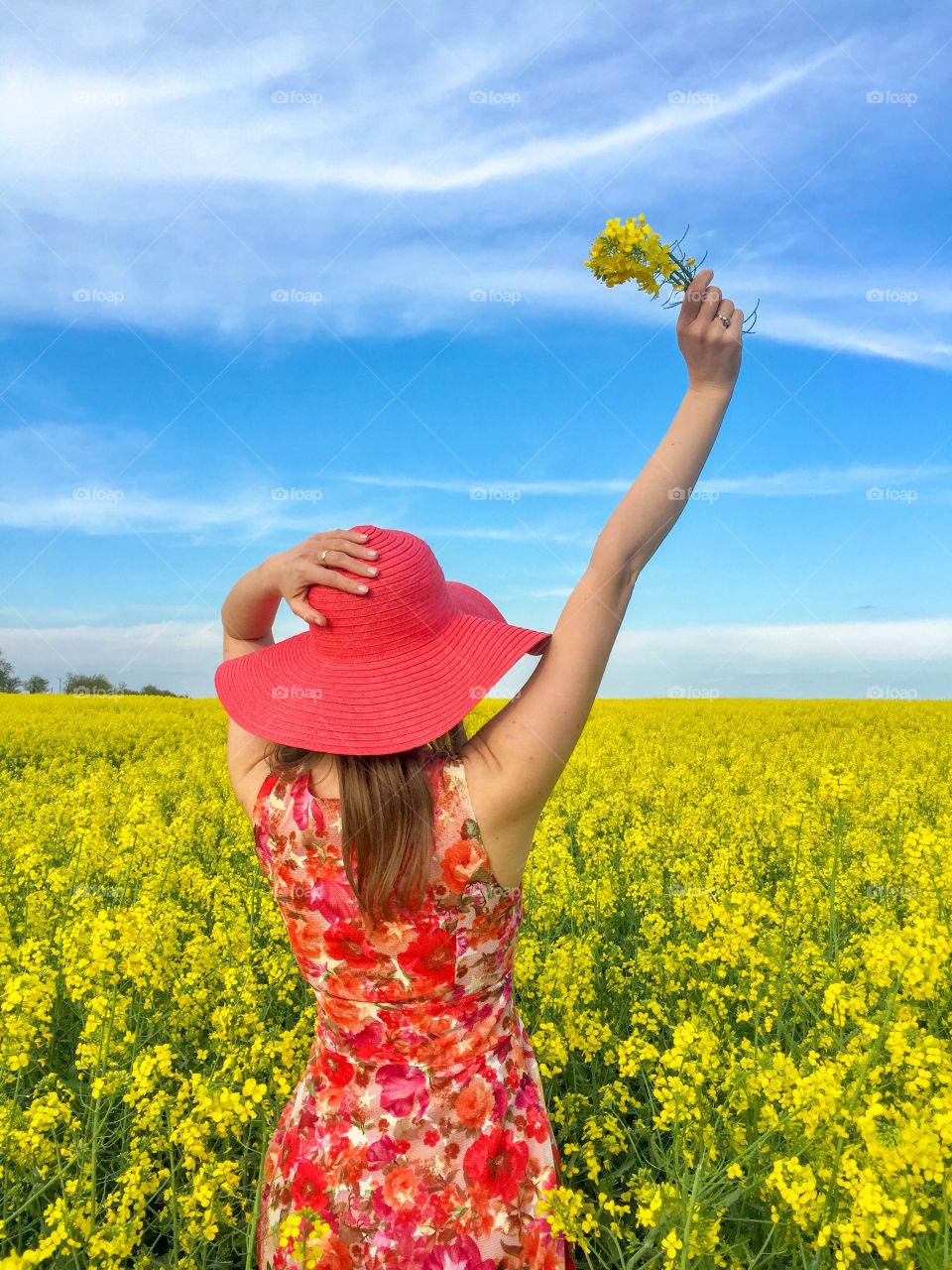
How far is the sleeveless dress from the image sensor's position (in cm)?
170

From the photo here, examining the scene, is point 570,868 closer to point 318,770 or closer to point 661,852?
point 661,852

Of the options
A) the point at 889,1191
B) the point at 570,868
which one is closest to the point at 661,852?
the point at 570,868

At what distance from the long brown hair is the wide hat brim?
0.06 meters

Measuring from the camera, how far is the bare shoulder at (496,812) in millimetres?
1592

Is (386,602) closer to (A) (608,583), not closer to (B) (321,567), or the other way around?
(B) (321,567)

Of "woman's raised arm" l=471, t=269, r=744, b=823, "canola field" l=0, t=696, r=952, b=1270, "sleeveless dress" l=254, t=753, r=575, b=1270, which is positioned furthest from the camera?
"canola field" l=0, t=696, r=952, b=1270

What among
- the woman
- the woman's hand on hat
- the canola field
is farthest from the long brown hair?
the canola field

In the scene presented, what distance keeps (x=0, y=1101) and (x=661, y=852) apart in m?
4.04

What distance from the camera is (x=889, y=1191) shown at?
1.77m

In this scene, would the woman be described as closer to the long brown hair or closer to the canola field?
the long brown hair

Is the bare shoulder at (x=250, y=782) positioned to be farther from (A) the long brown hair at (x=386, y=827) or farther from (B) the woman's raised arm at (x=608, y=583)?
(B) the woman's raised arm at (x=608, y=583)

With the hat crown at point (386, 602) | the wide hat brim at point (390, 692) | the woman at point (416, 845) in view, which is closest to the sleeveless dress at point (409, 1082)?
the woman at point (416, 845)

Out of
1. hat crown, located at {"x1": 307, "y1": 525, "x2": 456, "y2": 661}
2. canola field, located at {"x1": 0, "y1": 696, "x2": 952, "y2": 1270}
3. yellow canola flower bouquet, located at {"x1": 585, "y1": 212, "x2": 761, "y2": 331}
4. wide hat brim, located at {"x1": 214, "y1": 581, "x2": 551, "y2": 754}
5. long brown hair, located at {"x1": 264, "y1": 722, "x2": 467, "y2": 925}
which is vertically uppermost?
yellow canola flower bouquet, located at {"x1": 585, "y1": 212, "x2": 761, "y2": 331}

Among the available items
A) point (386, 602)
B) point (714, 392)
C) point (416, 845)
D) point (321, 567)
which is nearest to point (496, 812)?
point (416, 845)
